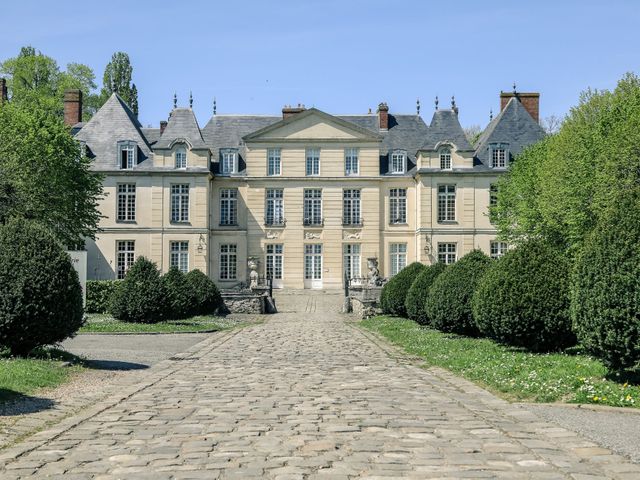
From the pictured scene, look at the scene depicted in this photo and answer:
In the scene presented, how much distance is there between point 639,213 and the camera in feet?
35.6

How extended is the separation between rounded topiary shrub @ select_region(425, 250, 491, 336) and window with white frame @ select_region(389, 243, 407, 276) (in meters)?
29.5

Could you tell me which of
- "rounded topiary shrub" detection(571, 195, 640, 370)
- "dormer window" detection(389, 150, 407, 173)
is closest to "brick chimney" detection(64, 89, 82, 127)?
"dormer window" detection(389, 150, 407, 173)

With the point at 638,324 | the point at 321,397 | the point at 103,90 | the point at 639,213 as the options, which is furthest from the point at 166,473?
the point at 103,90

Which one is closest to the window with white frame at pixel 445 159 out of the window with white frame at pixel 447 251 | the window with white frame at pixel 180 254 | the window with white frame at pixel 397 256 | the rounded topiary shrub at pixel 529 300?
the window with white frame at pixel 447 251

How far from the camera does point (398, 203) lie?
4984cm

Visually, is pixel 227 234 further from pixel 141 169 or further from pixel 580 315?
pixel 580 315

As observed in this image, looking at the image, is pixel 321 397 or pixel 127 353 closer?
pixel 321 397

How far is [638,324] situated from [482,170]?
39.0m

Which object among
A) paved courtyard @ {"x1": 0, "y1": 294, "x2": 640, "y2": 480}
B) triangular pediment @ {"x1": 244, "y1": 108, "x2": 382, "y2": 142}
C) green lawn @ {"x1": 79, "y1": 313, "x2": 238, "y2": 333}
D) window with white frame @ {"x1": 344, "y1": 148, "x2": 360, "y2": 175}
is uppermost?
triangular pediment @ {"x1": 244, "y1": 108, "x2": 382, "y2": 142}

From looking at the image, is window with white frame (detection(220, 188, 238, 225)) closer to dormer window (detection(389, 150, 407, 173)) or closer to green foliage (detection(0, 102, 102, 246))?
dormer window (detection(389, 150, 407, 173))

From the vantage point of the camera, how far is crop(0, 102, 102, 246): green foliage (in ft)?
114

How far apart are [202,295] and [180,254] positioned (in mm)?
17791

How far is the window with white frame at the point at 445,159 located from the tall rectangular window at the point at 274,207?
984cm

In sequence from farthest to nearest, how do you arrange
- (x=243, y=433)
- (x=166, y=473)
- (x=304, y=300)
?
(x=304, y=300)
(x=243, y=433)
(x=166, y=473)
